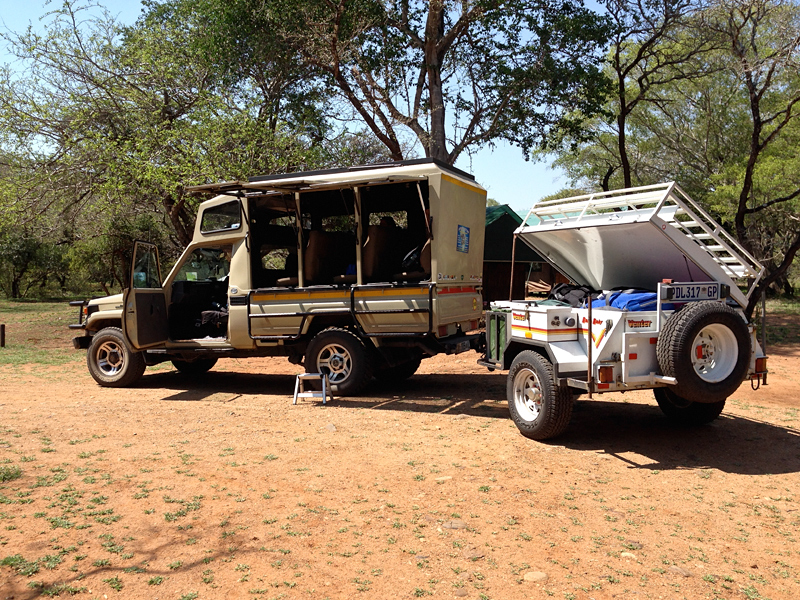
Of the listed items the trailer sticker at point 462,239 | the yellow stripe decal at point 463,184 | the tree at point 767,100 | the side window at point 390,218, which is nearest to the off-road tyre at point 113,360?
the side window at point 390,218

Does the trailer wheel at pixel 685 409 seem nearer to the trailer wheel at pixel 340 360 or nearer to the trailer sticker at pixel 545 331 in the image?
the trailer sticker at pixel 545 331

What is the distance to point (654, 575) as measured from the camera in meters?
3.96

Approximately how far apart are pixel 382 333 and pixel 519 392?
253 centimetres

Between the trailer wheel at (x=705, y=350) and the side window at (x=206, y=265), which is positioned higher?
the side window at (x=206, y=265)

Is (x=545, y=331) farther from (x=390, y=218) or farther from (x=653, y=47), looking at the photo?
(x=653, y=47)

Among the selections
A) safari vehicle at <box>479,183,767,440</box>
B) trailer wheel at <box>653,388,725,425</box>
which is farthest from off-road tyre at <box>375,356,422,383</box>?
trailer wheel at <box>653,388,725,425</box>

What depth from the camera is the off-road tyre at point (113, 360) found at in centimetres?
1047

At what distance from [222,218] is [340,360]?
280 cm

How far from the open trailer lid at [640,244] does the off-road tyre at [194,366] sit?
6.63 m

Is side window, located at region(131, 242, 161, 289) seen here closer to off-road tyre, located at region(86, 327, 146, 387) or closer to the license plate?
off-road tyre, located at region(86, 327, 146, 387)

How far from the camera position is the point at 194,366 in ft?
39.2

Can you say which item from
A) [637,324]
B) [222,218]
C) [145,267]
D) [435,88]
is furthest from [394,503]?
[435,88]

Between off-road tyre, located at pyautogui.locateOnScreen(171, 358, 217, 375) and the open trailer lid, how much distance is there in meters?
6.63

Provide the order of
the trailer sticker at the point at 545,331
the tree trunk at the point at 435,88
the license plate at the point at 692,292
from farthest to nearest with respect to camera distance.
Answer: the tree trunk at the point at 435,88 → the trailer sticker at the point at 545,331 → the license plate at the point at 692,292
